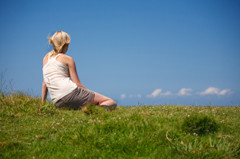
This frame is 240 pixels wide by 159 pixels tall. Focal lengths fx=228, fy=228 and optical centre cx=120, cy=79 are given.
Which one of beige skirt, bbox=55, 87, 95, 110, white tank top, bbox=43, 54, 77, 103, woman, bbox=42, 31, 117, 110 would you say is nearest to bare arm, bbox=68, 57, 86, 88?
woman, bbox=42, 31, 117, 110

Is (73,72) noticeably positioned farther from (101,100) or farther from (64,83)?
(101,100)


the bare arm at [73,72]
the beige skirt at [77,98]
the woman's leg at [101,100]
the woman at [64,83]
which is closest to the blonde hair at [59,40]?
the woman at [64,83]

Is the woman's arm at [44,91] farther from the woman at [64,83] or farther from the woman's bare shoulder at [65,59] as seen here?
the woman's bare shoulder at [65,59]

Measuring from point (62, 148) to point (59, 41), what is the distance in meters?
4.97

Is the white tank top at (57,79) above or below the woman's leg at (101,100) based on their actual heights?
above

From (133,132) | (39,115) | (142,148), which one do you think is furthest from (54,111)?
(142,148)

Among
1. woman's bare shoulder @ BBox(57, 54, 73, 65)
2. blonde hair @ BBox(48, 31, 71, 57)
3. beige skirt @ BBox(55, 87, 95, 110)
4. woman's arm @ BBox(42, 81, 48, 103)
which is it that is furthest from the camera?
woman's arm @ BBox(42, 81, 48, 103)

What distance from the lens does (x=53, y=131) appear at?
5.57m

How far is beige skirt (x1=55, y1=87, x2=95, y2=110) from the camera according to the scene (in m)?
8.13

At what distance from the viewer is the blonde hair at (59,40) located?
8.48m

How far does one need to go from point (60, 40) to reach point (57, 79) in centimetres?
148

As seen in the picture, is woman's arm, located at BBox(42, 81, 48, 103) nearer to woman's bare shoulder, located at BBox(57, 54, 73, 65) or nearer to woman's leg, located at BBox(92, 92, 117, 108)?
woman's bare shoulder, located at BBox(57, 54, 73, 65)

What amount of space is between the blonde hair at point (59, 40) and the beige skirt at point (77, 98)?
5.86 feet

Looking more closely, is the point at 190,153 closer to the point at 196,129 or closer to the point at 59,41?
the point at 196,129
